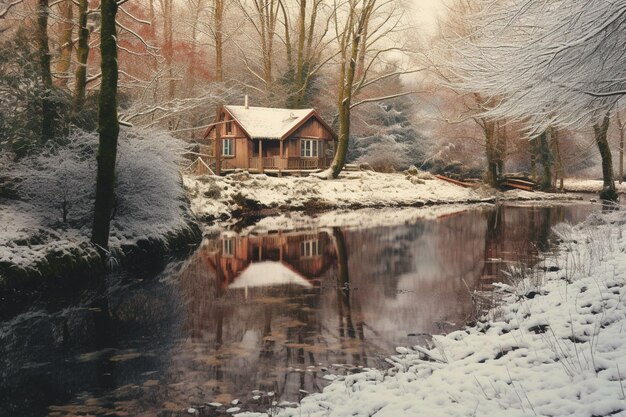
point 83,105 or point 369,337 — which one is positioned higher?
point 83,105

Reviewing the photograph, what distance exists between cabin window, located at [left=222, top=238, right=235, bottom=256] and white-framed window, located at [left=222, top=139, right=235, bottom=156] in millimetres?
25297

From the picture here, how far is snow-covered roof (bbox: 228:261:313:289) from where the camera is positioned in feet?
41.1

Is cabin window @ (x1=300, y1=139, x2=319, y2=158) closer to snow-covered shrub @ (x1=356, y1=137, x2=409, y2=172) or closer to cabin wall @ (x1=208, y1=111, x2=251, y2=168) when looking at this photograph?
cabin wall @ (x1=208, y1=111, x2=251, y2=168)

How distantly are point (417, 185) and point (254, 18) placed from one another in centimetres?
2240

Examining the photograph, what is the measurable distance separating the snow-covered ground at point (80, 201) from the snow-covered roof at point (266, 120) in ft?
78.6

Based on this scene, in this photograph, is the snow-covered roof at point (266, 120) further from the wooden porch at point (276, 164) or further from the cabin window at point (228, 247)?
the cabin window at point (228, 247)

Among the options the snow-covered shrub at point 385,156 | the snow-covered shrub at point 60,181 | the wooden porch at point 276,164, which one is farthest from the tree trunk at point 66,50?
the snow-covered shrub at point 385,156

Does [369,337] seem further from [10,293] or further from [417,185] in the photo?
[417,185]

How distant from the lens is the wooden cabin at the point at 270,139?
4144 centimetres

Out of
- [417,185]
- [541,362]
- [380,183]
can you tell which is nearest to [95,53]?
[380,183]

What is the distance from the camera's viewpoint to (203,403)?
5.96m

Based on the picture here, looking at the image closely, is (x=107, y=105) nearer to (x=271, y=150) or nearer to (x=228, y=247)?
(x=228, y=247)

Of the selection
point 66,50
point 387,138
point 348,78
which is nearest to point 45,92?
point 66,50

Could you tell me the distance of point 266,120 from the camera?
42.8 m
